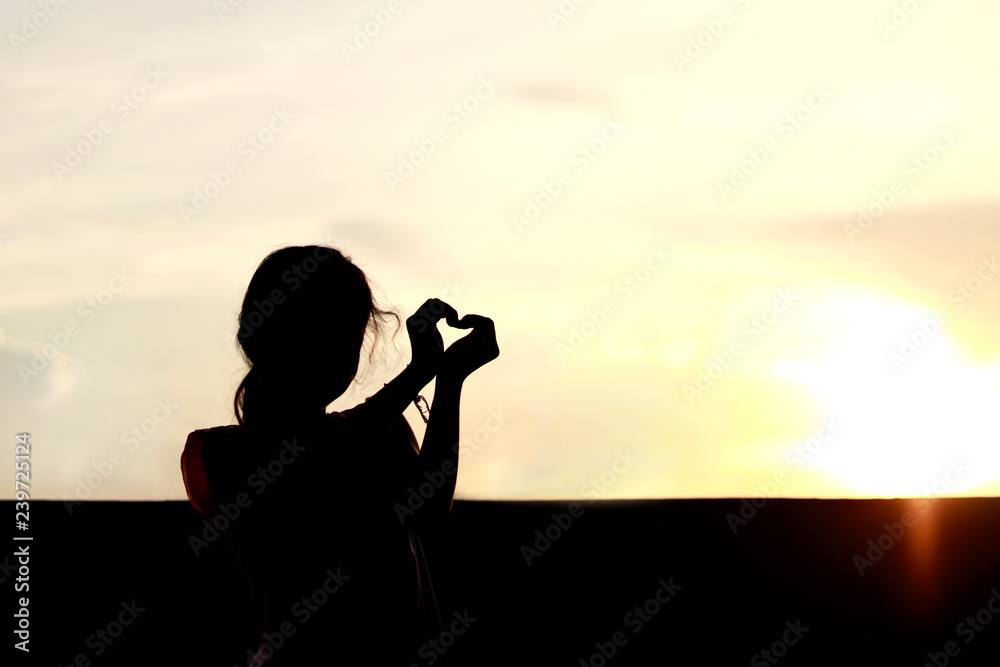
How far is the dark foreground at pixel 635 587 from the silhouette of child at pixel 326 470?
178cm

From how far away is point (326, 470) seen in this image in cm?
181

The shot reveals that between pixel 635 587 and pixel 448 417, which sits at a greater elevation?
pixel 448 417

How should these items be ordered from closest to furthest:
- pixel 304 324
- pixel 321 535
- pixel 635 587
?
pixel 321 535 < pixel 304 324 < pixel 635 587

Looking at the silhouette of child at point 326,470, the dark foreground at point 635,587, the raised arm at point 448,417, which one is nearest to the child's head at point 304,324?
the silhouette of child at point 326,470

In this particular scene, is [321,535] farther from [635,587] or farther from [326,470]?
[635,587]

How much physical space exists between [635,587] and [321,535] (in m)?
2.28

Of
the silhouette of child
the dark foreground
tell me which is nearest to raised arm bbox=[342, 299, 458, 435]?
the silhouette of child

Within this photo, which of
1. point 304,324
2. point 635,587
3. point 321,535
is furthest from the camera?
point 635,587

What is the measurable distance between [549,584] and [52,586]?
6.97ft

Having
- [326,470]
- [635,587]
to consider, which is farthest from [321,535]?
[635,587]

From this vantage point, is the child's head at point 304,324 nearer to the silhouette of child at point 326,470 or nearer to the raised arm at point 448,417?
the silhouette of child at point 326,470

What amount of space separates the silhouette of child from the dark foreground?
1.78m

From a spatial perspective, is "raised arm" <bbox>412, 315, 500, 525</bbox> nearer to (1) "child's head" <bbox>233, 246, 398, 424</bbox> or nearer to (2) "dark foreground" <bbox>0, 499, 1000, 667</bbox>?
(1) "child's head" <bbox>233, 246, 398, 424</bbox>

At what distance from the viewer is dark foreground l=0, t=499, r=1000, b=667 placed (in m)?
3.63
